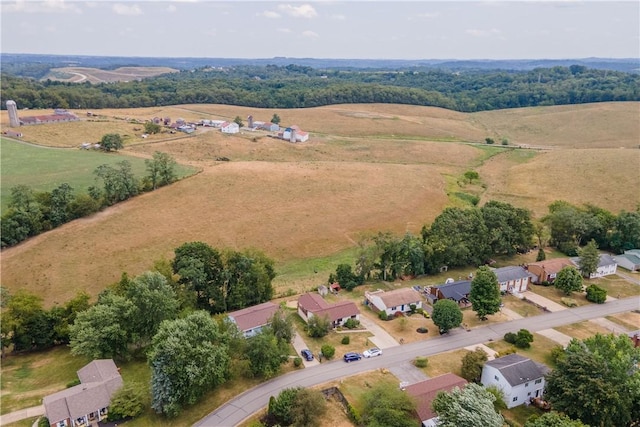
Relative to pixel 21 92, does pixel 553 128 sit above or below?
below

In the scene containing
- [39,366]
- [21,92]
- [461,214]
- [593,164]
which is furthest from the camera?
[21,92]

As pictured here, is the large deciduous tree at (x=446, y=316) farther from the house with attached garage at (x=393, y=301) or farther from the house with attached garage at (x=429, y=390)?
the house with attached garage at (x=429, y=390)

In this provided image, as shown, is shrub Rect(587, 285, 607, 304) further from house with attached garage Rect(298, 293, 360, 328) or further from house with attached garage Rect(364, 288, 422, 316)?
house with attached garage Rect(298, 293, 360, 328)

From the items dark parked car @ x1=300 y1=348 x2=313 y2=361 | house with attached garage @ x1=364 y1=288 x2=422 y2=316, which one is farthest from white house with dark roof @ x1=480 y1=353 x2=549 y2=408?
dark parked car @ x1=300 y1=348 x2=313 y2=361

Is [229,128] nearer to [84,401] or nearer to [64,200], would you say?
[64,200]

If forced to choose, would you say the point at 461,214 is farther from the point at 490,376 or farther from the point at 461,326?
the point at 490,376

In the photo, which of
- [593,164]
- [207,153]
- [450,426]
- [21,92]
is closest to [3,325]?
[450,426]

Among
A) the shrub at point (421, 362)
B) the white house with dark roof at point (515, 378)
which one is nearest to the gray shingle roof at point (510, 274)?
the white house with dark roof at point (515, 378)
